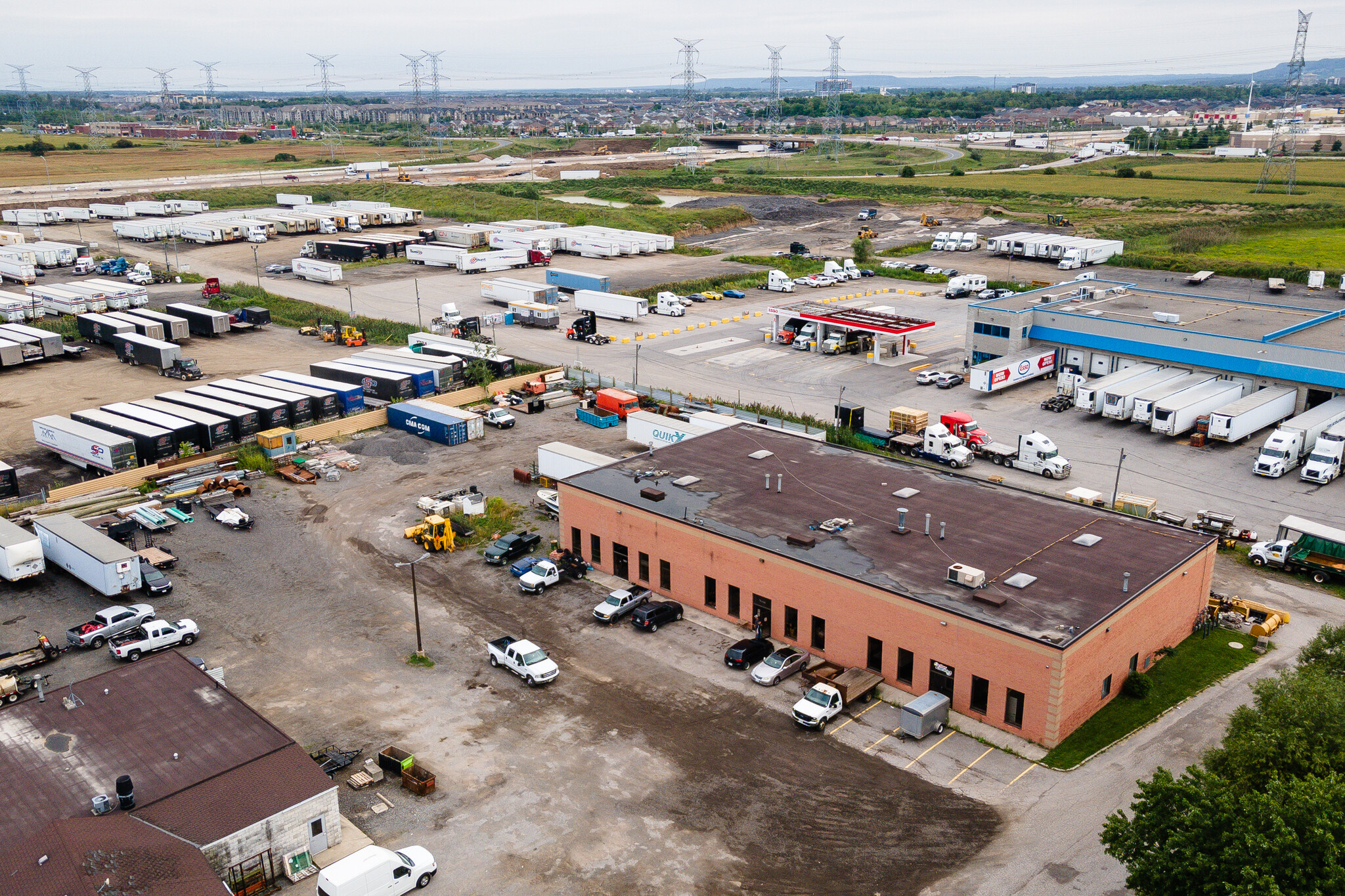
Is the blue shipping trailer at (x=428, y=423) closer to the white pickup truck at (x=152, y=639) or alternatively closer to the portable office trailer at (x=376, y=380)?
the portable office trailer at (x=376, y=380)

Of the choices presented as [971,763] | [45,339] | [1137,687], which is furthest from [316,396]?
[1137,687]

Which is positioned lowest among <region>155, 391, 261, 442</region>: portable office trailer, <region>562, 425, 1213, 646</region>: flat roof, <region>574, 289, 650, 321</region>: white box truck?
<region>155, 391, 261, 442</region>: portable office trailer

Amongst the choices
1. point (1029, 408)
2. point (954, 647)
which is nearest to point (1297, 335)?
point (1029, 408)

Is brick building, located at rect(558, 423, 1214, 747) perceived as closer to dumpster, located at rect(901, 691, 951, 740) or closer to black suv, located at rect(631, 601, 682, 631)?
dumpster, located at rect(901, 691, 951, 740)

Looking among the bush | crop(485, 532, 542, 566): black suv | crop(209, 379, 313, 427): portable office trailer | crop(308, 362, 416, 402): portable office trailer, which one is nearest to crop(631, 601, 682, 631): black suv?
crop(485, 532, 542, 566): black suv

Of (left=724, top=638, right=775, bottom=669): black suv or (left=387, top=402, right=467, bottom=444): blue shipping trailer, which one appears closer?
(left=724, top=638, right=775, bottom=669): black suv

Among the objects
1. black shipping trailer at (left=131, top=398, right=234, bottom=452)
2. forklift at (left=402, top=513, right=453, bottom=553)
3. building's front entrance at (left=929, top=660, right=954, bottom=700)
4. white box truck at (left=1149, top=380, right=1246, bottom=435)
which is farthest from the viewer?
white box truck at (left=1149, top=380, right=1246, bottom=435)

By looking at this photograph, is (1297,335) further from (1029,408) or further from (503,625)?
(503,625)
